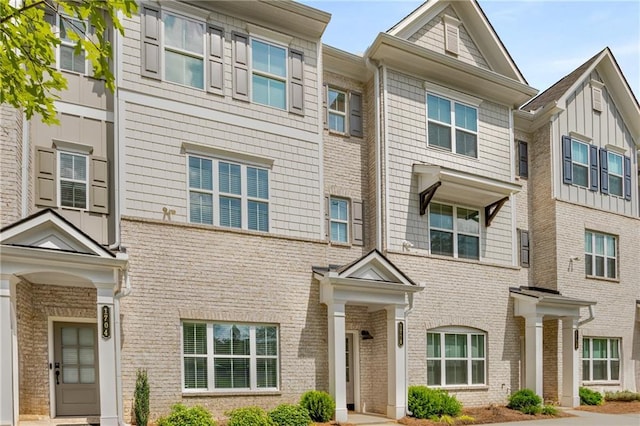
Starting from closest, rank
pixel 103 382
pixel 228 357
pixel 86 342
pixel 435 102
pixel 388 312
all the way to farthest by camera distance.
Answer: pixel 103 382, pixel 86 342, pixel 228 357, pixel 388 312, pixel 435 102

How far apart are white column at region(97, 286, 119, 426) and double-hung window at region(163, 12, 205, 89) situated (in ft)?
18.0

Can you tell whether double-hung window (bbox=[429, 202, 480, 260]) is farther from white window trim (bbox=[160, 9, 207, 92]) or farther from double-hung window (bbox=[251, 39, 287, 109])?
white window trim (bbox=[160, 9, 207, 92])

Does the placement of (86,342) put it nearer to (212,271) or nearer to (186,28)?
(212,271)

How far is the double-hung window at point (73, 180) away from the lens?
13.0 metres

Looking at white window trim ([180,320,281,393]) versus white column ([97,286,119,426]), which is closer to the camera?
white column ([97,286,119,426])

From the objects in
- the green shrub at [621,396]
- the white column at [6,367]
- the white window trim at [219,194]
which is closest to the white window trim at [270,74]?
the white window trim at [219,194]

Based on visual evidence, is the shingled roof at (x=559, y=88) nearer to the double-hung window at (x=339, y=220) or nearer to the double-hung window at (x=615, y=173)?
the double-hung window at (x=615, y=173)

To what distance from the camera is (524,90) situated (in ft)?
64.5

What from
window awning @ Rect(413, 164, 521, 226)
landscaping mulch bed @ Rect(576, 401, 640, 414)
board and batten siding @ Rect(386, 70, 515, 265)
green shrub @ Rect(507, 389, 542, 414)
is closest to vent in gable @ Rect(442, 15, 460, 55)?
board and batten siding @ Rect(386, 70, 515, 265)

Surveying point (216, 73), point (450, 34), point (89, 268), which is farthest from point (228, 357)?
point (450, 34)

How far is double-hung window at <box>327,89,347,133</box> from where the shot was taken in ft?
57.3

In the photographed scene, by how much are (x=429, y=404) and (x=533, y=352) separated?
498cm

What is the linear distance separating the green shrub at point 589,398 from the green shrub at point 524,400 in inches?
121

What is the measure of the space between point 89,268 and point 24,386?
2.92 m
